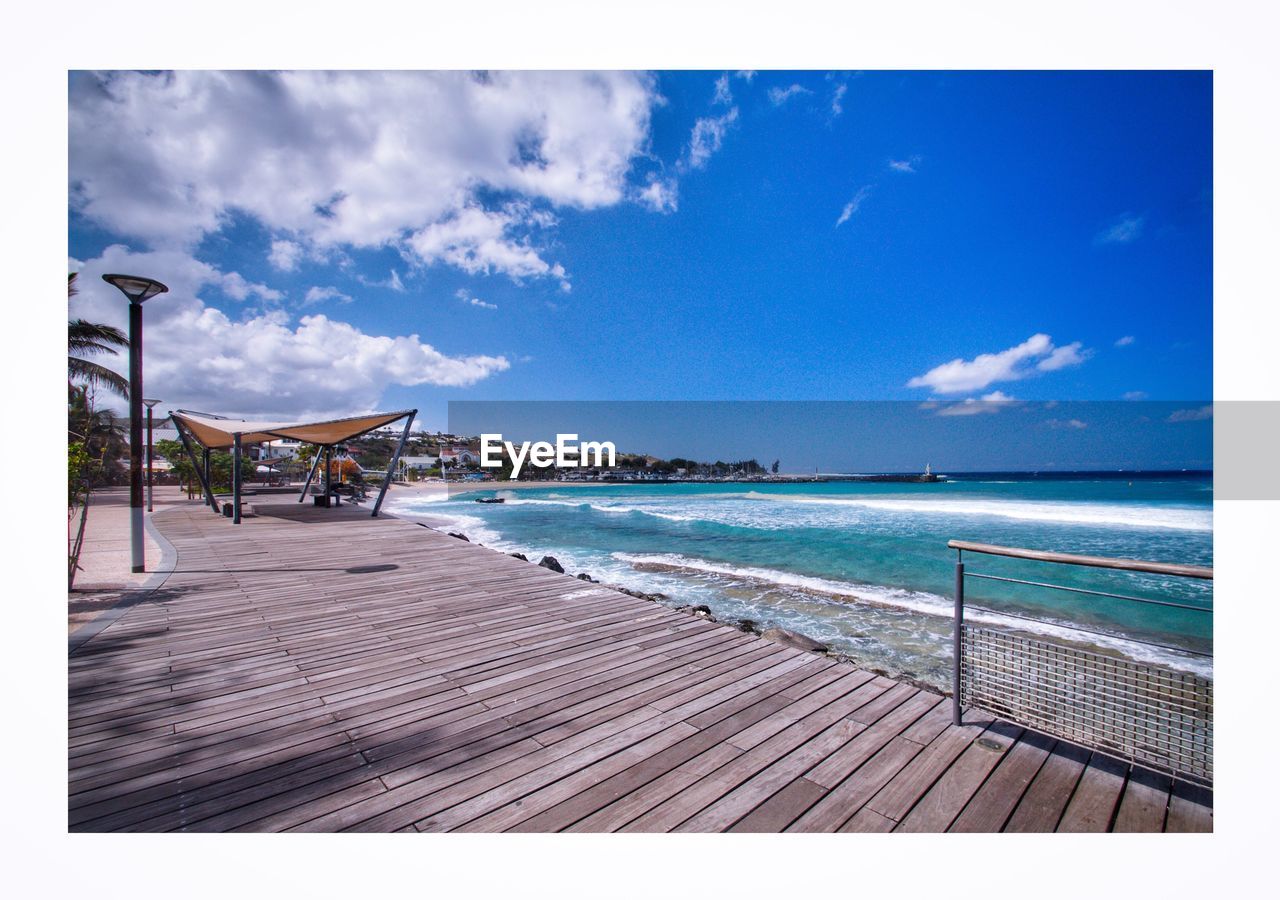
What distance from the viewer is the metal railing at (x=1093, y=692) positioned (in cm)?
179

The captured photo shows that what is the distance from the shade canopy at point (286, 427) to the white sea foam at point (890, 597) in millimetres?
6054

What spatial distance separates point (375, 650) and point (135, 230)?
766cm

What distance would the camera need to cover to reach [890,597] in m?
8.51

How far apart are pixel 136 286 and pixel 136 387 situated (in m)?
0.99

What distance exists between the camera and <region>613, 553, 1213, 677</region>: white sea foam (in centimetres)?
641

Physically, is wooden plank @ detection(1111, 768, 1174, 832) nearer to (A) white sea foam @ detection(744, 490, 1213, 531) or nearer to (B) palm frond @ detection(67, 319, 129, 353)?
(B) palm frond @ detection(67, 319, 129, 353)

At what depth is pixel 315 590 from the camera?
4.69 meters

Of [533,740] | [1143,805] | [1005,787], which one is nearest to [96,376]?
[533,740]

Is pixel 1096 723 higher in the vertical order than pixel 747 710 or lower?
higher

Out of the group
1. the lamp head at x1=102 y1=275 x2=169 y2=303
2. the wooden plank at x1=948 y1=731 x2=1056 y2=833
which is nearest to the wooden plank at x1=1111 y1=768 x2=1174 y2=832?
the wooden plank at x1=948 y1=731 x2=1056 y2=833

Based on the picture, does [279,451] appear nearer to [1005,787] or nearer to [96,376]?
[96,376]

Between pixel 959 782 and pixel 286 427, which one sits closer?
pixel 959 782
